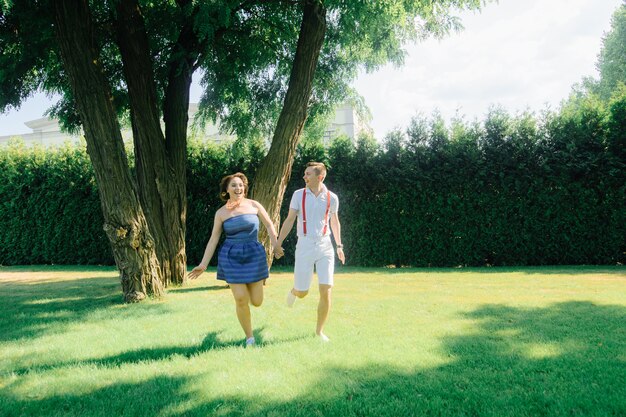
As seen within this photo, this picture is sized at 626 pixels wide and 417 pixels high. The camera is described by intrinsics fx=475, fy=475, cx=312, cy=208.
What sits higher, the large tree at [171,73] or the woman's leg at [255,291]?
the large tree at [171,73]

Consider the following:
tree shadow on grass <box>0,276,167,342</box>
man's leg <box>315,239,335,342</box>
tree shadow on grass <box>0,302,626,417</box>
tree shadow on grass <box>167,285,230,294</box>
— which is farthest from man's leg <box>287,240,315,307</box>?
tree shadow on grass <box>167,285,230,294</box>

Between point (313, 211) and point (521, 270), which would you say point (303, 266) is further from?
point (521, 270)

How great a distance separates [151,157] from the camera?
32.8 feet

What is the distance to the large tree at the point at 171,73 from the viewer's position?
8242 millimetres

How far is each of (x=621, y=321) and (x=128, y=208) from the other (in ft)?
25.1

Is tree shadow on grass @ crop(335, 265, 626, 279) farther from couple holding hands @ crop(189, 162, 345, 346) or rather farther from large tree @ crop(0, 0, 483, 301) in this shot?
couple holding hands @ crop(189, 162, 345, 346)

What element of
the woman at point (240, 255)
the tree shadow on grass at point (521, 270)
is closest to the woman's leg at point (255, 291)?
the woman at point (240, 255)

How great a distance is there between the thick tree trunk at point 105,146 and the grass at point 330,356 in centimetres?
83

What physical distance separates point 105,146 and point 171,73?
140 inches

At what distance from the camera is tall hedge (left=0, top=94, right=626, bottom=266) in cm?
1342

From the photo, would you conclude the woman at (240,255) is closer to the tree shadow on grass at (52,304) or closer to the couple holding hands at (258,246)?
the couple holding hands at (258,246)

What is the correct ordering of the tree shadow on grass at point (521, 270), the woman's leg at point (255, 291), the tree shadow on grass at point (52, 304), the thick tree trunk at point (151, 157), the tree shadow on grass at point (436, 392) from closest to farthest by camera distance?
the tree shadow on grass at point (436, 392), the woman's leg at point (255, 291), the tree shadow on grass at point (52, 304), the thick tree trunk at point (151, 157), the tree shadow on grass at point (521, 270)

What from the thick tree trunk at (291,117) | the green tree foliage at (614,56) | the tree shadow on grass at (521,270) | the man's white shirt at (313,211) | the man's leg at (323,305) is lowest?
the tree shadow on grass at (521,270)

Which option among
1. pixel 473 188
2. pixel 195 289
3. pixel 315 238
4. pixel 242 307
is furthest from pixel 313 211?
pixel 473 188
